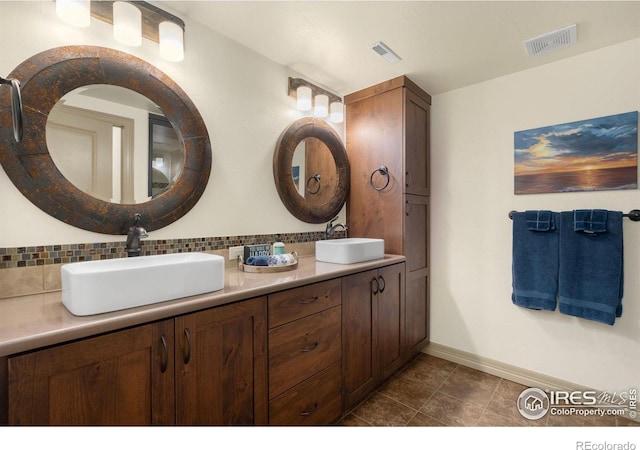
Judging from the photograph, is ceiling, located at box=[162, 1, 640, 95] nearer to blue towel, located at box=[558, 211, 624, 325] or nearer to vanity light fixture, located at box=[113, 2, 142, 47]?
vanity light fixture, located at box=[113, 2, 142, 47]

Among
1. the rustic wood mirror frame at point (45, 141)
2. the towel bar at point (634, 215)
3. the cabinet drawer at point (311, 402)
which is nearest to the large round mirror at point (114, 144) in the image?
the rustic wood mirror frame at point (45, 141)

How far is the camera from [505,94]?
2.24m

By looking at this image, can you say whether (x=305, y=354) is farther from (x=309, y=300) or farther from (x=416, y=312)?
(x=416, y=312)

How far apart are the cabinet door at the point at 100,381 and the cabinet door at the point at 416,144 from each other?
193 centimetres

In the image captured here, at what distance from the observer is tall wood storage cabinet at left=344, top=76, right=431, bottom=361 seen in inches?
90.4

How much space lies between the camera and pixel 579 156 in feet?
6.35

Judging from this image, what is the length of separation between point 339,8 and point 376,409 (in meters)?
2.34

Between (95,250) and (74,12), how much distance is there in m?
1.00

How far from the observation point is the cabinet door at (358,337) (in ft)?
5.65

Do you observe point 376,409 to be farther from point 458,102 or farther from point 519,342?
point 458,102

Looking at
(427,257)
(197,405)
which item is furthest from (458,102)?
(197,405)

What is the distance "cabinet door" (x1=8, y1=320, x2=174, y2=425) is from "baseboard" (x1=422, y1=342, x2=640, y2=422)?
2.24 metres

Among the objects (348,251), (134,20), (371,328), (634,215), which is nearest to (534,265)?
(634,215)

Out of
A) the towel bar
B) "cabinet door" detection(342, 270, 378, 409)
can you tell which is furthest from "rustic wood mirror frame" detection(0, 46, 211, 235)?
the towel bar
